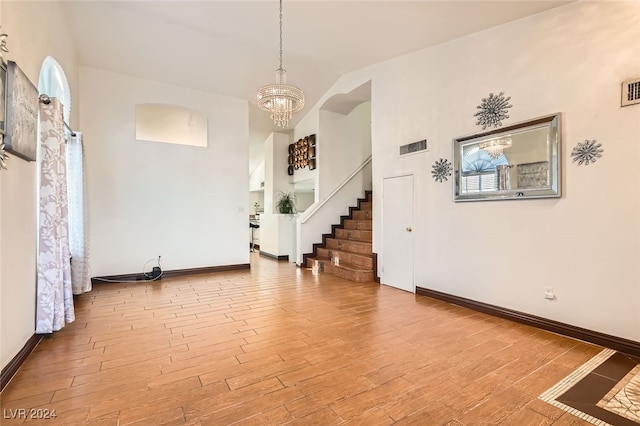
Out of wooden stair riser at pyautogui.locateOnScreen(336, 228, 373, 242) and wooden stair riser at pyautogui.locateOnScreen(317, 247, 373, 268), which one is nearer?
wooden stair riser at pyautogui.locateOnScreen(317, 247, 373, 268)

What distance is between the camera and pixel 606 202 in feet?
9.23

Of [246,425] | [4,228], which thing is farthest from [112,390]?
[4,228]

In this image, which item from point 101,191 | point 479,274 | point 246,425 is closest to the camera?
point 246,425

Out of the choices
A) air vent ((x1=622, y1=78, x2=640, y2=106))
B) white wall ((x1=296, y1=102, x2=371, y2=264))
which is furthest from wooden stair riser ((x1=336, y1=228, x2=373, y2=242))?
air vent ((x1=622, y1=78, x2=640, y2=106))

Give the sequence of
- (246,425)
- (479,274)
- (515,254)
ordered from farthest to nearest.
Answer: (479,274) → (515,254) → (246,425)

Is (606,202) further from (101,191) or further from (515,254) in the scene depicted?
(101,191)

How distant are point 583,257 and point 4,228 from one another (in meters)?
5.01

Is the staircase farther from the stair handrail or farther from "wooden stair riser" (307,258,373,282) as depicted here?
the stair handrail

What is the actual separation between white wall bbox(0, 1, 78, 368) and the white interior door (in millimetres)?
4515

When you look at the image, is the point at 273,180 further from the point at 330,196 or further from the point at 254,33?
the point at 254,33

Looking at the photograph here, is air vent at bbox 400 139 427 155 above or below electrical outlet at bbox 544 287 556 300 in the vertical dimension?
above

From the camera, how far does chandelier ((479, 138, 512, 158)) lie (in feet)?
11.6

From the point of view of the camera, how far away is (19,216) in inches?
97.0

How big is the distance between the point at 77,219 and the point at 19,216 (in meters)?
2.15
